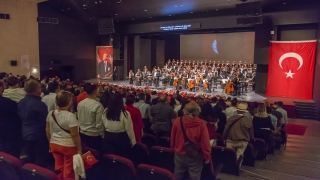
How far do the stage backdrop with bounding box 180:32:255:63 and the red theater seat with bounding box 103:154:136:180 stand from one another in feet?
59.6

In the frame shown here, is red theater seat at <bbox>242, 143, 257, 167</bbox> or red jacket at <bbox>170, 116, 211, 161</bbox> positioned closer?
red jacket at <bbox>170, 116, 211, 161</bbox>

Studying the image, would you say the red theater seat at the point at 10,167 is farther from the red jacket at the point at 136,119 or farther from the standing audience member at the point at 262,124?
the standing audience member at the point at 262,124

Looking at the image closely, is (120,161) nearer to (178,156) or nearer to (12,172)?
(178,156)

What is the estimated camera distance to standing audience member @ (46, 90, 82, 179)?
250 centimetres

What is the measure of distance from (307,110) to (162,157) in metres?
9.42

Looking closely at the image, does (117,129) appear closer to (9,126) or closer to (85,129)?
(85,129)

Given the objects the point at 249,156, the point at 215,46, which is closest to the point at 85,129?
the point at 249,156

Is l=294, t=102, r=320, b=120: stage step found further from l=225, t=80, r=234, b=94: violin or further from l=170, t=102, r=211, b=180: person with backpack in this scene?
l=170, t=102, r=211, b=180: person with backpack

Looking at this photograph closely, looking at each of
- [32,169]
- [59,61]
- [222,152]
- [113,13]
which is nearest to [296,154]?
[222,152]

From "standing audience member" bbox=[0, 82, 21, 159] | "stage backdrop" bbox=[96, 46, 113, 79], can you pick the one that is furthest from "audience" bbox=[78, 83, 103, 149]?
"stage backdrop" bbox=[96, 46, 113, 79]

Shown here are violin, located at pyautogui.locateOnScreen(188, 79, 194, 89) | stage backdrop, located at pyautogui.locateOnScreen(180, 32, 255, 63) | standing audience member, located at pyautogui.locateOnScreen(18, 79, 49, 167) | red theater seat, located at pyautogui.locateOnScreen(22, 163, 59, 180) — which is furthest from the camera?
stage backdrop, located at pyautogui.locateOnScreen(180, 32, 255, 63)

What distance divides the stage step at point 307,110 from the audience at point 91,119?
970 centimetres

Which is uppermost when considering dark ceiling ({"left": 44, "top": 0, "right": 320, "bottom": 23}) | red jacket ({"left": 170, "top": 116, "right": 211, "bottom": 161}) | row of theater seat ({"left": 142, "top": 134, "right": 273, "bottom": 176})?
dark ceiling ({"left": 44, "top": 0, "right": 320, "bottom": 23})

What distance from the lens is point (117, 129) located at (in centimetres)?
312
